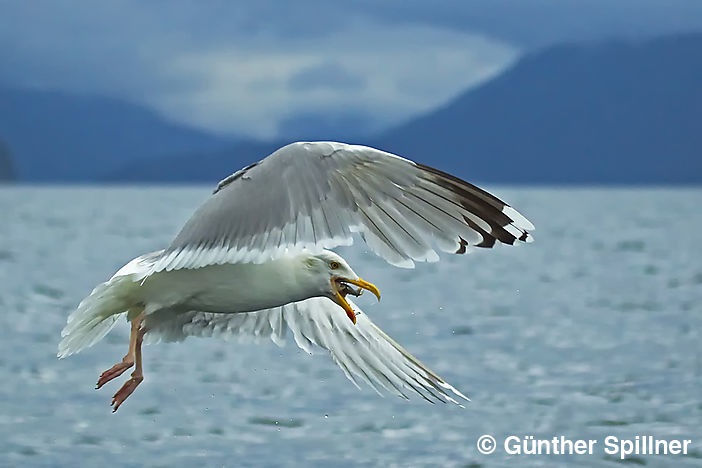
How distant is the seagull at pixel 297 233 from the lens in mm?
5555

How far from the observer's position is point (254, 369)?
14.5 m

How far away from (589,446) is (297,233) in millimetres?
5605

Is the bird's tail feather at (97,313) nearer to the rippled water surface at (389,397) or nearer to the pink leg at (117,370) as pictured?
the pink leg at (117,370)

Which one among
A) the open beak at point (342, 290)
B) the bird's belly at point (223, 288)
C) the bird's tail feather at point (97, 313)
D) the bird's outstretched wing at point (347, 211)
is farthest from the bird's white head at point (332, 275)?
the bird's tail feather at point (97, 313)

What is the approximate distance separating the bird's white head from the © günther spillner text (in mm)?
4020

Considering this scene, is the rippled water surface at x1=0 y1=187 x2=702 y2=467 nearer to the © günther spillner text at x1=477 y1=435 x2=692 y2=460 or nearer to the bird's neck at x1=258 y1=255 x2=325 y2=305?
the © günther spillner text at x1=477 y1=435 x2=692 y2=460

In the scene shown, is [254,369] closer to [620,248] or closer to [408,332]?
[408,332]

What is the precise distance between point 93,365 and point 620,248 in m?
27.7

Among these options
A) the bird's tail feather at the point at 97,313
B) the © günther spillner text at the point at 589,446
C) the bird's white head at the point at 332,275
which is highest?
the © günther spillner text at the point at 589,446

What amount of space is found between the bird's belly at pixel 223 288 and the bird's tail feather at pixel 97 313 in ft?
0.55

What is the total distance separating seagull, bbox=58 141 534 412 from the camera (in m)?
5.55

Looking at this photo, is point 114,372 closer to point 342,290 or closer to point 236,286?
point 236,286

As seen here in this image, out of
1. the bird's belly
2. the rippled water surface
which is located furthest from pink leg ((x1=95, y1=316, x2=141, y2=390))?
the rippled water surface

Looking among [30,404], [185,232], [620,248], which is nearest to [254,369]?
[30,404]
